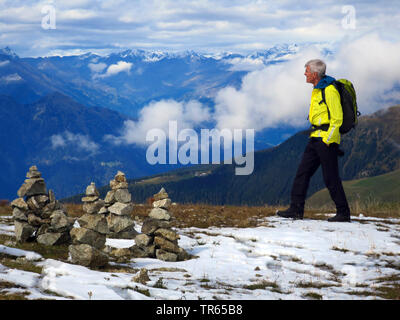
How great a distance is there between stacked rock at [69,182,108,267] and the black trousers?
8311 millimetres

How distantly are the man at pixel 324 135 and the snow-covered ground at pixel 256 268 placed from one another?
1.39 m

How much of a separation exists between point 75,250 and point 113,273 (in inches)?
56.9

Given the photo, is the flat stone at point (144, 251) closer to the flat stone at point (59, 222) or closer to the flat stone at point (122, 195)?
the flat stone at point (122, 195)

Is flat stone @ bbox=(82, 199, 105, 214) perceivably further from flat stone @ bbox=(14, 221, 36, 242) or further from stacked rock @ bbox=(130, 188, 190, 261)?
flat stone @ bbox=(14, 221, 36, 242)

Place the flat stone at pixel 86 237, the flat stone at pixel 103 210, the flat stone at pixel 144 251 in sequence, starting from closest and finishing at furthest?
the flat stone at pixel 86 237 → the flat stone at pixel 144 251 → the flat stone at pixel 103 210

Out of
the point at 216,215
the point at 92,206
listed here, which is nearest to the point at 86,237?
the point at 92,206

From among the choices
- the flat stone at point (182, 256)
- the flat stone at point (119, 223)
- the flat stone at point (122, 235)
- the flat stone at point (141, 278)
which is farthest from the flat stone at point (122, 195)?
the flat stone at point (141, 278)

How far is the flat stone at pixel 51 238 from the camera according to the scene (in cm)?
1353

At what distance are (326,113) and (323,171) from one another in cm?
217

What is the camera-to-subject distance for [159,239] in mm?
13312

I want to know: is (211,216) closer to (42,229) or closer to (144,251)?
(144,251)

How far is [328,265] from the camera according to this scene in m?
12.4
